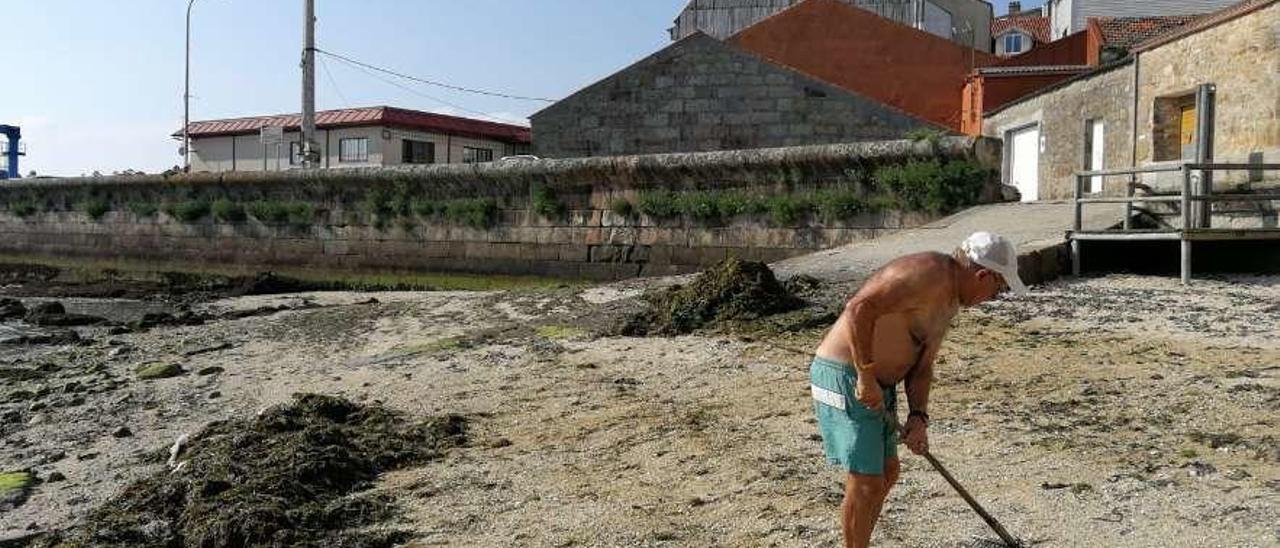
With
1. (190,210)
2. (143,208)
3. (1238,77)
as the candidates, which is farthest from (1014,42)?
(143,208)

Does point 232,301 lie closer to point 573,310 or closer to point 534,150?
point 534,150

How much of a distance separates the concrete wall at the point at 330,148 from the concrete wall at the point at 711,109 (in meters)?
15.0

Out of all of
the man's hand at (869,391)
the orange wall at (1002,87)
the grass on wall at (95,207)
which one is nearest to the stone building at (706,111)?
the orange wall at (1002,87)

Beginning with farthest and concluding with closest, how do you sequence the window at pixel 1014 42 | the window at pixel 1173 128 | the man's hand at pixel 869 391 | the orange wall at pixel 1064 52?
the window at pixel 1014 42, the orange wall at pixel 1064 52, the window at pixel 1173 128, the man's hand at pixel 869 391

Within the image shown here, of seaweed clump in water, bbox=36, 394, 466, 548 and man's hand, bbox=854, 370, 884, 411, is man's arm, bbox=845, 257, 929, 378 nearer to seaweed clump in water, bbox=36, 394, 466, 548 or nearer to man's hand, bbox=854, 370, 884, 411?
man's hand, bbox=854, 370, 884, 411

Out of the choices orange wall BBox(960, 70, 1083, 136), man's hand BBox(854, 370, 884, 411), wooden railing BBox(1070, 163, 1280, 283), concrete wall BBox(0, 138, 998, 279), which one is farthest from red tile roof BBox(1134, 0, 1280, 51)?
man's hand BBox(854, 370, 884, 411)

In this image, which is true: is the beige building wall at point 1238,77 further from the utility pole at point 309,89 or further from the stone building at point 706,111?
the utility pole at point 309,89

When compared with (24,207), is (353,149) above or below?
above

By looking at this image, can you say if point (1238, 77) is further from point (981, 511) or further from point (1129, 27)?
point (1129, 27)

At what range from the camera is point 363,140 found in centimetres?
3653

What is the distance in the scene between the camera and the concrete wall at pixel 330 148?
3622 centimetres

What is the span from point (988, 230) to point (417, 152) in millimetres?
28188

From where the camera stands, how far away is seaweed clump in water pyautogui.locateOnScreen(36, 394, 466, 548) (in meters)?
5.33

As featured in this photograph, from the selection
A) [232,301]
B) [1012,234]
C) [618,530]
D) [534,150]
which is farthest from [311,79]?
[618,530]
